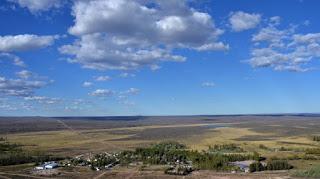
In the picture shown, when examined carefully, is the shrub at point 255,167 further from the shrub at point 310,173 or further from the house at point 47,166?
the house at point 47,166

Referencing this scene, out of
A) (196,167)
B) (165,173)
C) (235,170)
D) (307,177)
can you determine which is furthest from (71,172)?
(307,177)

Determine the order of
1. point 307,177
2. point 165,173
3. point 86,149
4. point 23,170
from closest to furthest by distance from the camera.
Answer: point 307,177 → point 165,173 → point 23,170 → point 86,149

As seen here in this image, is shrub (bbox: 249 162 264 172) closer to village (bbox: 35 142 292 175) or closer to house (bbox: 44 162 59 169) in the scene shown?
village (bbox: 35 142 292 175)

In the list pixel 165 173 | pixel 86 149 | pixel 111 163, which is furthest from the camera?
pixel 86 149

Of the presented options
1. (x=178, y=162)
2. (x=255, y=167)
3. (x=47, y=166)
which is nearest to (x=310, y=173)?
(x=255, y=167)

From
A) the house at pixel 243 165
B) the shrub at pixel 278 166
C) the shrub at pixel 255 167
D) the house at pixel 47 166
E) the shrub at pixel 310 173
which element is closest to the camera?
the shrub at pixel 310 173

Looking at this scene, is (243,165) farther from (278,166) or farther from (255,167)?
(278,166)

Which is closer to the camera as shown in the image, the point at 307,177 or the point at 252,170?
the point at 307,177

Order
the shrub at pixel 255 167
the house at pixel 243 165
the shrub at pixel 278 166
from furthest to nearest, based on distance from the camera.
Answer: the shrub at pixel 278 166
the house at pixel 243 165
the shrub at pixel 255 167

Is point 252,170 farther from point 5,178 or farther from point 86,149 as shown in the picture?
point 86,149

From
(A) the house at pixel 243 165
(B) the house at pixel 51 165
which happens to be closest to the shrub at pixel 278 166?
(A) the house at pixel 243 165

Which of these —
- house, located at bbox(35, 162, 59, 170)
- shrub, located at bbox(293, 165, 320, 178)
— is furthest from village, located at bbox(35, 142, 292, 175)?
shrub, located at bbox(293, 165, 320, 178)
